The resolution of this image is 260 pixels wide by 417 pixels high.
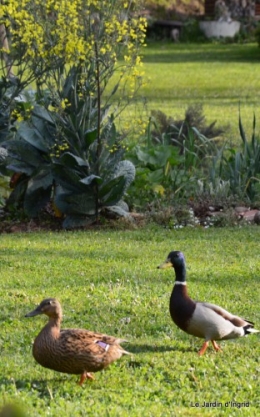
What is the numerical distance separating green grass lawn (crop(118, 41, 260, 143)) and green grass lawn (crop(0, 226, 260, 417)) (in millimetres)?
6413

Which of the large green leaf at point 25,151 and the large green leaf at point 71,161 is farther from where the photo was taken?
the large green leaf at point 25,151

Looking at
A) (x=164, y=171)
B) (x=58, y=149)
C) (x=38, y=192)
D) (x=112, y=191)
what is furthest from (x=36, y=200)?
(x=164, y=171)

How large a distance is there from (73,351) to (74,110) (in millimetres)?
4434

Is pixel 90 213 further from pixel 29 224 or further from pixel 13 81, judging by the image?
pixel 13 81

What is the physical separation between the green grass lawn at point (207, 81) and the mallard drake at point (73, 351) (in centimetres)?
989

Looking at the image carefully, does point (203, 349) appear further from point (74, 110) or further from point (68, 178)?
point (74, 110)

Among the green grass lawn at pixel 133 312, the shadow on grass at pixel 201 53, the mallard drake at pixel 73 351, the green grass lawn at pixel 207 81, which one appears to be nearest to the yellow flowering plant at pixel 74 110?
the green grass lawn at pixel 133 312

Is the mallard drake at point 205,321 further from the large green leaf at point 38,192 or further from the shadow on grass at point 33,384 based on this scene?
the large green leaf at point 38,192

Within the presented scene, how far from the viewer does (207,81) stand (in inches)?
1062

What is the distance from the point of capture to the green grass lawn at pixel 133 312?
4953 mm

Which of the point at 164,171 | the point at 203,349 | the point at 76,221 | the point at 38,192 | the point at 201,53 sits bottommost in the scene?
the point at 201,53

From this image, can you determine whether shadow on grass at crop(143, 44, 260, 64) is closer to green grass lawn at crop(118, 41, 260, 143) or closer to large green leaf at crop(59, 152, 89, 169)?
green grass lawn at crop(118, 41, 260, 143)

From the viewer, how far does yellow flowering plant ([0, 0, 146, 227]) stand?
28.8ft

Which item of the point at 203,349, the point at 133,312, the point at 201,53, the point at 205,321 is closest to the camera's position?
the point at 205,321
